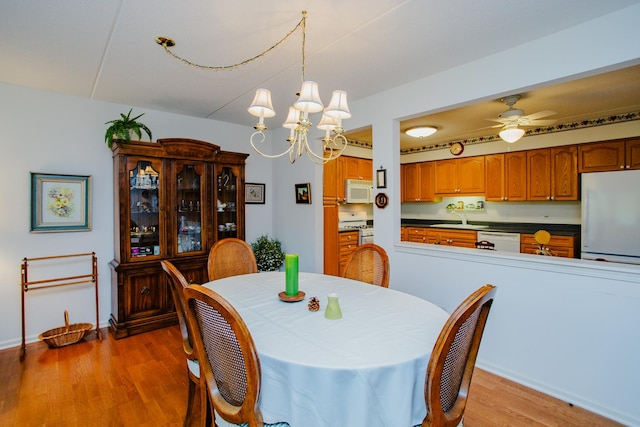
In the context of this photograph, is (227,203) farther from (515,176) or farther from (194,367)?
(515,176)

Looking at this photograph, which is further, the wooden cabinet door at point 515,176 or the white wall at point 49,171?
the wooden cabinet door at point 515,176

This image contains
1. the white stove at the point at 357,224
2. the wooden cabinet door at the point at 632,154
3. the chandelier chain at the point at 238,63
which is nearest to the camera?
the chandelier chain at the point at 238,63

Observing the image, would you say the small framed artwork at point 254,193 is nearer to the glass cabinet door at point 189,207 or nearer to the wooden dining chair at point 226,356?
the glass cabinet door at point 189,207

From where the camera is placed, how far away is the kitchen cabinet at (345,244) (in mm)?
4812

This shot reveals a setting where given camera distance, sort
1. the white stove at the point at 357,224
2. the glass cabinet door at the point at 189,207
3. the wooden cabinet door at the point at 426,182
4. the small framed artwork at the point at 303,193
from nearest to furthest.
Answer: the glass cabinet door at the point at 189,207 < the small framed artwork at the point at 303,193 < the white stove at the point at 357,224 < the wooden cabinet door at the point at 426,182

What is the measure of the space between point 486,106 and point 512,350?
8.16ft

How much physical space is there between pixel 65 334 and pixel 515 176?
19.0 ft

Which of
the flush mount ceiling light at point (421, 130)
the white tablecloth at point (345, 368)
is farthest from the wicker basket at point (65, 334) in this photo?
the flush mount ceiling light at point (421, 130)

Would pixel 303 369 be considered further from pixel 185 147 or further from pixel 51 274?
pixel 51 274

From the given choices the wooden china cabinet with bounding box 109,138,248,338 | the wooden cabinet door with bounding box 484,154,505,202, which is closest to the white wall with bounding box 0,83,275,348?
the wooden china cabinet with bounding box 109,138,248,338

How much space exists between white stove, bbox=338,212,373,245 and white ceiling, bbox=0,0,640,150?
2.55 meters

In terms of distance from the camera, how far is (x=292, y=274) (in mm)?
1791

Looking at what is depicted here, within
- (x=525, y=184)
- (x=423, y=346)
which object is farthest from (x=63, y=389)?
(x=525, y=184)

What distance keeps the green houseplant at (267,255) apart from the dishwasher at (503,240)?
10.0ft
